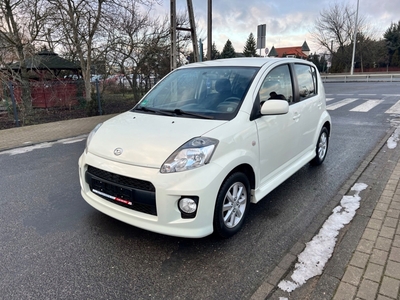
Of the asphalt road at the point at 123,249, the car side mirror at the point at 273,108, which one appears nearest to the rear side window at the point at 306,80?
the car side mirror at the point at 273,108

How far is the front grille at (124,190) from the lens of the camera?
8.34ft

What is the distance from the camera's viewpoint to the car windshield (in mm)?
3199

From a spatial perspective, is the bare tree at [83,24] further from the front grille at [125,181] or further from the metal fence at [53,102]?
the front grille at [125,181]

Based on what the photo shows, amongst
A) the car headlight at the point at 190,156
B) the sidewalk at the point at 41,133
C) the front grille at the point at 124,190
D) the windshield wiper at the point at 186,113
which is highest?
the windshield wiper at the point at 186,113

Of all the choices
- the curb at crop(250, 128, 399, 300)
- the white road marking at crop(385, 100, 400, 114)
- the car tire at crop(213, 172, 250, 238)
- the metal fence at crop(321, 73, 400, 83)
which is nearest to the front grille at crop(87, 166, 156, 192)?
the car tire at crop(213, 172, 250, 238)

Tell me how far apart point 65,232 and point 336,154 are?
5.04 metres

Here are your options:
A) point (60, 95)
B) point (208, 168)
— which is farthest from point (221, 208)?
point (60, 95)

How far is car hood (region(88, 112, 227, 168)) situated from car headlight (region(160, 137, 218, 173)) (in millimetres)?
51

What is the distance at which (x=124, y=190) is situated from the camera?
104 inches

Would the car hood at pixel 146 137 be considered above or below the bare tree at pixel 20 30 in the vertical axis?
below

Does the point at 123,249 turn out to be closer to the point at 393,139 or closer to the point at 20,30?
the point at 393,139

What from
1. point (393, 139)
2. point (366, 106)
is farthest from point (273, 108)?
point (366, 106)

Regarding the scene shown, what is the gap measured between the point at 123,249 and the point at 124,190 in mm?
610

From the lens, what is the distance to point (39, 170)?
16.9 feet
